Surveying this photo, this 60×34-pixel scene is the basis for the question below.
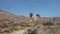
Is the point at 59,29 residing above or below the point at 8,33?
above

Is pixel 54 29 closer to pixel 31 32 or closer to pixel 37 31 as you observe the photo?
pixel 37 31

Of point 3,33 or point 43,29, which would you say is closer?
point 43,29

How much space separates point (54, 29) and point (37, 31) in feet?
6.37

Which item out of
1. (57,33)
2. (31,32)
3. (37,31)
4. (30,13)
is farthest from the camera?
(30,13)

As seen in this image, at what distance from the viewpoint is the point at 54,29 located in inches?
579

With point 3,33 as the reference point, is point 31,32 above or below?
above

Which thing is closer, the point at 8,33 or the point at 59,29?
the point at 59,29

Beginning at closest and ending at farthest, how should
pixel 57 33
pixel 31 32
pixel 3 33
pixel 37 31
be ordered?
pixel 57 33, pixel 37 31, pixel 31 32, pixel 3 33

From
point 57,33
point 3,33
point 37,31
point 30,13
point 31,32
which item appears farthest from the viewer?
point 30,13

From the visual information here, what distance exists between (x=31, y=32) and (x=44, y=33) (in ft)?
8.81

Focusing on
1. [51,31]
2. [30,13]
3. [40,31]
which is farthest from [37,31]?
[30,13]

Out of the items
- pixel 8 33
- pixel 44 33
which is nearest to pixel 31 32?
pixel 44 33

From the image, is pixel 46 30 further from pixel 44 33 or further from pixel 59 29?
pixel 59 29

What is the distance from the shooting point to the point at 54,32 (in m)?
14.4
